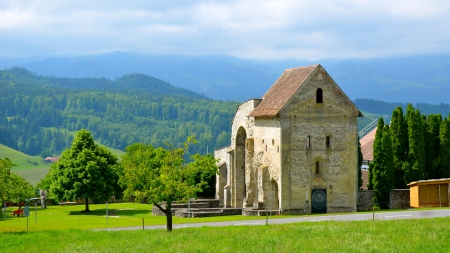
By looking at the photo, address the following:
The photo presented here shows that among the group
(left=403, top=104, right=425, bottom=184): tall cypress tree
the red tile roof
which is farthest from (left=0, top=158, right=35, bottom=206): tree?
the red tile roof

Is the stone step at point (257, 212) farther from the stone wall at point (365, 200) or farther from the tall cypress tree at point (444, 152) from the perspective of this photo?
the tall cypress tree at point (444, 152)

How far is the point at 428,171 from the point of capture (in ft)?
233

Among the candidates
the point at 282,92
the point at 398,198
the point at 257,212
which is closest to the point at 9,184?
the point at 257,212

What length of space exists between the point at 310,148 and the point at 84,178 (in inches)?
1002

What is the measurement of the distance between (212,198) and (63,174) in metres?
16.7

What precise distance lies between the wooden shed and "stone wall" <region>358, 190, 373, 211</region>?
→ 379cm

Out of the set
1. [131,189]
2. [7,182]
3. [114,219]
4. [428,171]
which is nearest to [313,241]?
[131,189]

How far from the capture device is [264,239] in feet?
124

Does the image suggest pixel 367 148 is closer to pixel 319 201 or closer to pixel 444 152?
pixel 444 152

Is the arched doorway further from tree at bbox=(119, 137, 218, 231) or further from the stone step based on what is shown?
tree at bbox=(119, 137, 218, 231)

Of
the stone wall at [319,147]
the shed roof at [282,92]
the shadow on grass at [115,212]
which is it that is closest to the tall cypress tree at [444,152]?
the stone wall at [319,147]

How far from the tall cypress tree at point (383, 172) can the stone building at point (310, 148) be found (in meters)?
3.88

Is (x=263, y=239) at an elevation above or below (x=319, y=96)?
below

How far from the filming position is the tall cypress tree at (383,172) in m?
67.2
